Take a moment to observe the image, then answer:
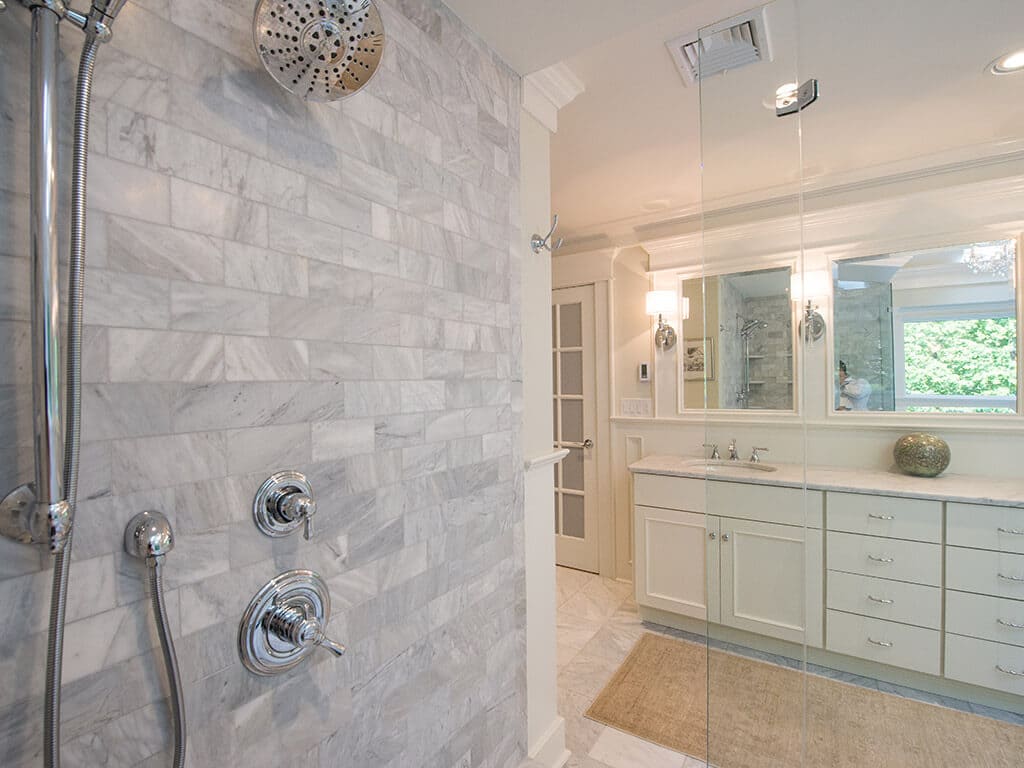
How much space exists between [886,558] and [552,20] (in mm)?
2527

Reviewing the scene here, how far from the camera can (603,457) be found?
3.51m

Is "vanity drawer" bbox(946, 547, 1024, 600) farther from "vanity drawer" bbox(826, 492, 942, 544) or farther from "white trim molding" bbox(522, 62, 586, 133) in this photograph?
"white trim molding" bbox(522, 62, 586, 133)

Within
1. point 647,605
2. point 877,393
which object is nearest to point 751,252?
point 877,393

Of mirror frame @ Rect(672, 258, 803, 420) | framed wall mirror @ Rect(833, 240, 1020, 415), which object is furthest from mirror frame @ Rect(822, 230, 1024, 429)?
mirror frame @ Rect(672, 258, 803, 420)

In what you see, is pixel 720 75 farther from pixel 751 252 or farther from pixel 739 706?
pixel 739 706

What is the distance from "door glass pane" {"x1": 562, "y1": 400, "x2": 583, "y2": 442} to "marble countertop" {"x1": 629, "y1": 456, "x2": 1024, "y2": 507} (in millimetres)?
977

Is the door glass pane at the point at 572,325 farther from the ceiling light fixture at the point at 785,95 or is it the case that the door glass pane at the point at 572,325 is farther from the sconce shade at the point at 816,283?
the ceiling light fixture at the point at 785,95

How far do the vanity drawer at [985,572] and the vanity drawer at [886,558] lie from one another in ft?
0.15

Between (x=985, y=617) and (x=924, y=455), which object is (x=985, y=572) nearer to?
(x=985, y=617)

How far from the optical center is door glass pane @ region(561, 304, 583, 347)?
3.60 m

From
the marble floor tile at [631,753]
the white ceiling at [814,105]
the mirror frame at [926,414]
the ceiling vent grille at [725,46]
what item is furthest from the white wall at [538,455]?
the mirror frame at [926,414]

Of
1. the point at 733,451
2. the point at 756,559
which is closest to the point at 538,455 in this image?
the point at 733,451

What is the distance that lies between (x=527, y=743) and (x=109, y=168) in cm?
177

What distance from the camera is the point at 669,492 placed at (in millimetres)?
2768
